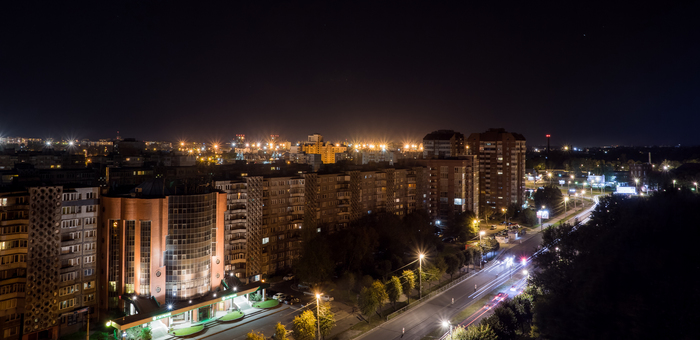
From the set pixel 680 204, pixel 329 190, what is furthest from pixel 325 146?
pixel 680 204

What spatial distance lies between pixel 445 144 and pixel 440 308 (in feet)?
138

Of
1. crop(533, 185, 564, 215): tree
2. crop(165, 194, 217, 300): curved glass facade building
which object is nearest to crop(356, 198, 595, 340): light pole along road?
crop(165, 194, 217, 300): curved glass facade building

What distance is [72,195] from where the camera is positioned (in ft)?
78.1

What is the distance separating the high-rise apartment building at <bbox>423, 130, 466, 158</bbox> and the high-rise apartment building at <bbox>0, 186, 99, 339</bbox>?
46.8m

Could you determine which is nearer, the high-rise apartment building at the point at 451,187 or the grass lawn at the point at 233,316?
the grass lawn at the point at 233,316

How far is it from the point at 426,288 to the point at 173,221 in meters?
17.8

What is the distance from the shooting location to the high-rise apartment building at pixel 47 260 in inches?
843

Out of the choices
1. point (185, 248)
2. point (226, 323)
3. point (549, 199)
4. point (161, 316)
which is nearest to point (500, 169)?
point (549, 199)

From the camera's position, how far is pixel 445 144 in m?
65.9

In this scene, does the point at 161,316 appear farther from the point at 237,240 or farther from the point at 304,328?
the point at 304,328

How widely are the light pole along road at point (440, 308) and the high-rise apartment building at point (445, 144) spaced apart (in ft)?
93.4

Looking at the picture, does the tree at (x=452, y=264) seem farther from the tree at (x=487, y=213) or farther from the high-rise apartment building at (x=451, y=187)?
the tree at (x=487, y=213)

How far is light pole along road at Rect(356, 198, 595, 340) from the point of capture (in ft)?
75.7

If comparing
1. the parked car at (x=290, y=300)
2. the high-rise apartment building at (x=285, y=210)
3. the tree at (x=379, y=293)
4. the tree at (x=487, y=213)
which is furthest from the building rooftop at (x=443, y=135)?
the tree at (x=379, y=293)
